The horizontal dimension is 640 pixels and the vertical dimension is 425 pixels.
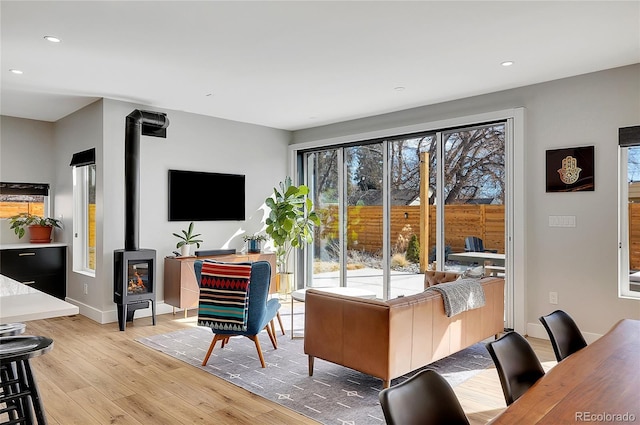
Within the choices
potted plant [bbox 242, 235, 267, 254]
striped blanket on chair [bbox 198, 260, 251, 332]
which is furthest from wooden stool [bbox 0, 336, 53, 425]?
potted plant [bbox 242, 235, 267, 254]

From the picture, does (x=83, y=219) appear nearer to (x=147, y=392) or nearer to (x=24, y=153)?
(x=24, y=153)

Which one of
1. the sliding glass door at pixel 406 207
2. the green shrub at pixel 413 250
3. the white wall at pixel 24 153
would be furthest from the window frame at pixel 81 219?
the green shrub at pixel 413 250

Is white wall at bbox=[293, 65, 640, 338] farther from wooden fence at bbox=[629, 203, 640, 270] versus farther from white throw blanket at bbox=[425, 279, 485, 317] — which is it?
white throw blanket at bbox=[425, 279, 485, 317]

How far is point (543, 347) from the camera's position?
4.14m

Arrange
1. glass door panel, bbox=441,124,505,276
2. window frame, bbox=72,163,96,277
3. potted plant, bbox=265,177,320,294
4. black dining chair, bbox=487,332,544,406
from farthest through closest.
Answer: potted plant, bbox=265,177,320,294, window frame, bbox=72,163,96,277, glass door panel, bbox=441,124,505,276, black dining chair, bbox=487,332,544,406

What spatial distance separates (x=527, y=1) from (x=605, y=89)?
190cm

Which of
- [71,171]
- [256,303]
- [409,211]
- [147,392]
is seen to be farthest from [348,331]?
[71,171]

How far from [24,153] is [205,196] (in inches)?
103

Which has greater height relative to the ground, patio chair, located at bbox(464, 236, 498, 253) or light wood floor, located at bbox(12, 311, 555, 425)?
patio chair, located at bbox(464, 236, 498, 253)

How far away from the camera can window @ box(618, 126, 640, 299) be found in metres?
4.02

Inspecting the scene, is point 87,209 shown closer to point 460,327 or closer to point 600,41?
point 460,327

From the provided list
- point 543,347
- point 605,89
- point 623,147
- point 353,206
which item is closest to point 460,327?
point 543,347

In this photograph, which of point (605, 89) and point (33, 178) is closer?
point (605, 89)

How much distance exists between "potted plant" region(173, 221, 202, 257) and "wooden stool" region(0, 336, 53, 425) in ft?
11.1
